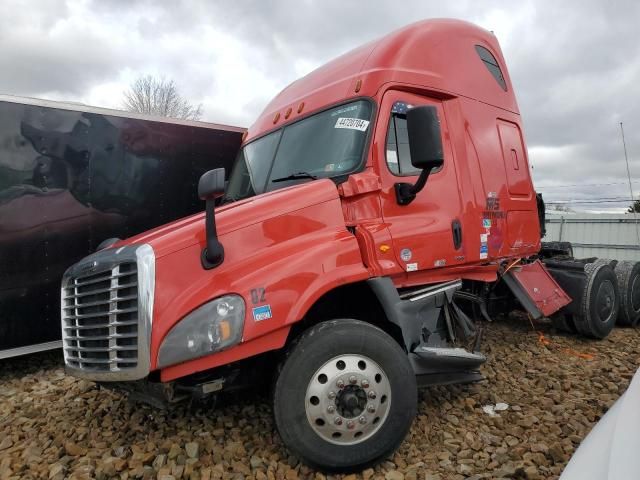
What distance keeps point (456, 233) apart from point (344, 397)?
1711 mm

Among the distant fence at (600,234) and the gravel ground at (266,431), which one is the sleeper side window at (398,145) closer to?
the gravel ground at (266,431)

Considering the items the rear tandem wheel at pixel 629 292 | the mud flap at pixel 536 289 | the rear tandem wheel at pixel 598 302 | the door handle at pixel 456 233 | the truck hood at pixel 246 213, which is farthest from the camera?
the rear tandem wheel at pixel 629 292

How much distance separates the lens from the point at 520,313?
691cm

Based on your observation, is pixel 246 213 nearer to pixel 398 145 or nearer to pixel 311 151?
pixel 311 151

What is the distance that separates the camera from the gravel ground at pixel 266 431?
287 centimetres

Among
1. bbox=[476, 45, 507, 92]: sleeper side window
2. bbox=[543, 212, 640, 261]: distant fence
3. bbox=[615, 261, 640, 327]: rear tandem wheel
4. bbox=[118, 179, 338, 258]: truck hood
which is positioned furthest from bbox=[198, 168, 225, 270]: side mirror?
bbox=[543, 212, 640, 261]: distant fence

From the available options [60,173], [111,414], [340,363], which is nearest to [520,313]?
[340,363]

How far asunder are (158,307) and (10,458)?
67.8 inches

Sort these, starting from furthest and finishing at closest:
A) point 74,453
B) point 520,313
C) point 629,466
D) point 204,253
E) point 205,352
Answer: point 520,313 → point 74,453 → point 204,253 → point 205,352 → point 629,466

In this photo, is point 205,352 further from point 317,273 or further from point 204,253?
point 317,273

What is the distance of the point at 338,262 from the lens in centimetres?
296

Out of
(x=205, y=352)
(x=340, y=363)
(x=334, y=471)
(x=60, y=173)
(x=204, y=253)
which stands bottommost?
(x=334, y=471)

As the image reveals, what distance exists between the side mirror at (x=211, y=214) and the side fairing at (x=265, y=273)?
5 cm

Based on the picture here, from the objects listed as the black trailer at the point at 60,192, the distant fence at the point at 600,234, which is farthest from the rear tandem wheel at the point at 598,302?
the distant fence at the point at 600,234
